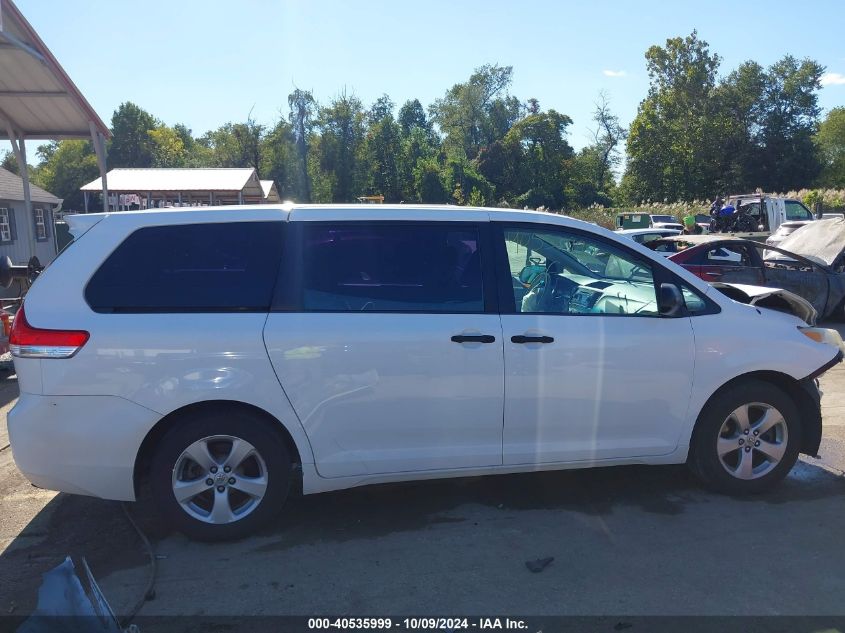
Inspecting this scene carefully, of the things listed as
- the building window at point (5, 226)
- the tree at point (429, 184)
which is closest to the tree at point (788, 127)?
the tree at point (429, 184)

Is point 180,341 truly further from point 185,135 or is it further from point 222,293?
point 185,135

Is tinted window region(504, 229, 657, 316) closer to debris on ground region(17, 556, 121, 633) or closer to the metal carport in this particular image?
debris on ground region(17, 556, 121, 633)

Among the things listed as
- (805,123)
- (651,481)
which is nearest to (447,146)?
(805,123)

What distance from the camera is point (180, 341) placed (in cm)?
385

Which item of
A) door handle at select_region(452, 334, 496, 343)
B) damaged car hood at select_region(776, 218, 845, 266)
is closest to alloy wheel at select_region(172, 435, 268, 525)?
door handle at select_region(452, 334, 496, 343)

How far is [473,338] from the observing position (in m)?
4.07

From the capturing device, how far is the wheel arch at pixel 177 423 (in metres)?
3.94

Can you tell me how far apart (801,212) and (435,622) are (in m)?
27.6

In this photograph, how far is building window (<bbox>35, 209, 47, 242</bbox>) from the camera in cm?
2961

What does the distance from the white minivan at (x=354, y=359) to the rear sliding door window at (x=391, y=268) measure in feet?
0.04

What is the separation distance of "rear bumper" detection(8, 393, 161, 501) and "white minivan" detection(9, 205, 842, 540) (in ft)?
0.04

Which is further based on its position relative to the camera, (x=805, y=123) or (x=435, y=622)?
(x=805, y=123)

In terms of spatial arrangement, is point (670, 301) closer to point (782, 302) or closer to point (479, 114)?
point (782, 302)

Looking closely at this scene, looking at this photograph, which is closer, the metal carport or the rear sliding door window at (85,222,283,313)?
the rear sliding door window at (85,222,283,313)
